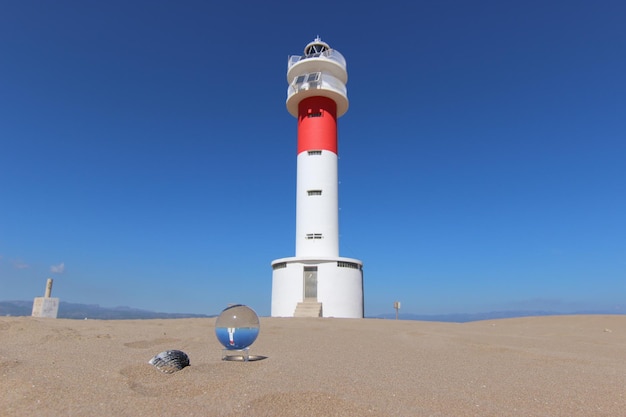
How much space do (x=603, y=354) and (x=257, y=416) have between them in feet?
26.3

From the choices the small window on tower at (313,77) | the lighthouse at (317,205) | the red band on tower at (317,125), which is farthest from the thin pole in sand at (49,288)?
the small window on tower at (313,77)

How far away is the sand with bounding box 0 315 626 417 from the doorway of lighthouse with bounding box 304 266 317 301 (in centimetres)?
1261

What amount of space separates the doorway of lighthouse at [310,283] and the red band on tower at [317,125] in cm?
733

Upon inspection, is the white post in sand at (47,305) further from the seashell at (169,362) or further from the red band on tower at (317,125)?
the seashell at (169,362)

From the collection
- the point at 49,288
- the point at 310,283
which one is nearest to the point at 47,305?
Result: the point at 49,288

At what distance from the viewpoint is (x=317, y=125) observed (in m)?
24.4

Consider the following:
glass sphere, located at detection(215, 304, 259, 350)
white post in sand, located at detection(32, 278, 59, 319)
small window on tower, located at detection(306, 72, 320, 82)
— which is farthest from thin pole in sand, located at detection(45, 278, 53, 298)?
small window on tower, located at detection(306, 72, 320, 82)

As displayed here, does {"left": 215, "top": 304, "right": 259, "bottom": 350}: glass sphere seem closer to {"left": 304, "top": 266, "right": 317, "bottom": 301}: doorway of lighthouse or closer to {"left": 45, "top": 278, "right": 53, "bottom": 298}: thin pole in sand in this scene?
{"left": 304, "top": 266, "right": 317, "bottom": 301}: doorway of lighthouse

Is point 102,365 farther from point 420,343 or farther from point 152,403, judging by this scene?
point 420,343

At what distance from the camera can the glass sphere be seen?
6305 mm

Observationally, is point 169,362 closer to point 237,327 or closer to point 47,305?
→ point 237,327

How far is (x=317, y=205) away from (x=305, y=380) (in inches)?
726

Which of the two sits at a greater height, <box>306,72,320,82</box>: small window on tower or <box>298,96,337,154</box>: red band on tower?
<box>306,72,320,82</box>: small window on tower

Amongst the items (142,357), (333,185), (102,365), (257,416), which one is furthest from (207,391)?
(333,185)
